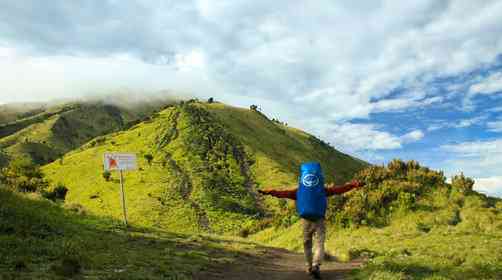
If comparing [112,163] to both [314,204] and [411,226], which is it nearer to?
[314,204]

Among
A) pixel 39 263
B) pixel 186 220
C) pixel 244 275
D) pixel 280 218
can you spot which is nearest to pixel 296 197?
pixel 244 275

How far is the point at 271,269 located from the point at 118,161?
1200cm

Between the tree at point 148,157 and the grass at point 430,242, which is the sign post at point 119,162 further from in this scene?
the tree at point 148,157

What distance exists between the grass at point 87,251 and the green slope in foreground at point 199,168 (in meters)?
29.0

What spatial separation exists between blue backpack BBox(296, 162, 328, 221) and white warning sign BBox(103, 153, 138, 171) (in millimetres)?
13989

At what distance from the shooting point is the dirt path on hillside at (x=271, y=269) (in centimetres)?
1073

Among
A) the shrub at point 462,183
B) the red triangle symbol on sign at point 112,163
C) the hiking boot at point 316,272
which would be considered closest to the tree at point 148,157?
the red triangle symbol on sign at point 112,163

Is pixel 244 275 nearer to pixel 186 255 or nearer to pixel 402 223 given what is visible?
pixel 186 255

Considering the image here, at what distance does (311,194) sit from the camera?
9.86 m

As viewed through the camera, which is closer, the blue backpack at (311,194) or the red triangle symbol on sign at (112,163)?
the blue backpack at (311,194)

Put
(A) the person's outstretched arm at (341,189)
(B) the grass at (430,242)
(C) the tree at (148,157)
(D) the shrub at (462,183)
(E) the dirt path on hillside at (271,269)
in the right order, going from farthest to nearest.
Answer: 1. (C) the tree at (148,157)
2. (D) the shrub at (462,183)
3. (E) the dirt path on hillside at (271,269)
4. (A) the person's outstretched arm at (341,189)
5. (B) the grass at (430,242)

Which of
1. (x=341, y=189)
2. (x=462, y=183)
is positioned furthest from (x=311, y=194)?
(x=462, y=183)

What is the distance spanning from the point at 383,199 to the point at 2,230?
15.5 m

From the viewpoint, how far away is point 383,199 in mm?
19578
